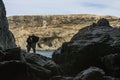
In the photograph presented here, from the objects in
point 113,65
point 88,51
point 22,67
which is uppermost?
point 22,67

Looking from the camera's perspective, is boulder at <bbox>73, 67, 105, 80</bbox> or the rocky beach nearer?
the rocky beach

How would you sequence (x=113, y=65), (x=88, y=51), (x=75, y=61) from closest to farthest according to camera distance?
(x=113, y=65)
(x=88, y=51)
(x=75, y=61)

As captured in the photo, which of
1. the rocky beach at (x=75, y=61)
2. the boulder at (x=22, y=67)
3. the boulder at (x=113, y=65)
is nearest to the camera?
the boulder at (x=22, y=67)

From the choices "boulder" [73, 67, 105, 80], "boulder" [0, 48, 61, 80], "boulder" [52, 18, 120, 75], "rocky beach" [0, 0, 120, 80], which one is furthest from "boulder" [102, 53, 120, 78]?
"boulder" [73, 67, 105, 80]

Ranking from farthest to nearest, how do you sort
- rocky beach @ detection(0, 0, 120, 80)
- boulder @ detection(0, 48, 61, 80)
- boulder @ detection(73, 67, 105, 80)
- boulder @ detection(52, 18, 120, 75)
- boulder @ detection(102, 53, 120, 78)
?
1. boulder @ detection(52, 18, 120, 75)
2. boulder @ detection(102, 53, 120, 78)
3. boulder @ detection(73, 67, 105, 80)
4. rocky beach @ detection(0, 0, 120, 80)
5. boulder @ detection(0, 48, 61, 80)

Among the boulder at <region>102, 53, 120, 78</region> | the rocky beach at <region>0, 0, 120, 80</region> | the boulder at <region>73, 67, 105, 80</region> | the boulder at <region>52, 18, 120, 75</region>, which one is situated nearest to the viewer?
the rocky beach at <region>0, 0, 120, 80</region>

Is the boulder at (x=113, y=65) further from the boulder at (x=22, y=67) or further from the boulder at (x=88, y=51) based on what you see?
the boulder at (x=22, y=67)

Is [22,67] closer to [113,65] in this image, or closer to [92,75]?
[92,75]

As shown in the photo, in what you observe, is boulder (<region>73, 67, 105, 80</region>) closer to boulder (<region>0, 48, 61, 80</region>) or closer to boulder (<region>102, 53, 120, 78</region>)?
boulder (<region>0, 48, 61, 80</region>)

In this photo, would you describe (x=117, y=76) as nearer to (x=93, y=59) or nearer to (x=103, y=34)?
(x=93, y=59)

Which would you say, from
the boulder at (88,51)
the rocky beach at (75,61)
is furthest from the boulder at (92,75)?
the boulder at (88,51)

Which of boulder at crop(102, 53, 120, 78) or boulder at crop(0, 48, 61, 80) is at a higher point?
boulder at crop(0, 48, 61, 80)

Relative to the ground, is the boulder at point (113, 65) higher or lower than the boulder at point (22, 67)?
lower

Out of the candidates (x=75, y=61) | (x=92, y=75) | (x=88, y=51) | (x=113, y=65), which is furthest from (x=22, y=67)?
(x=75, y=61)
